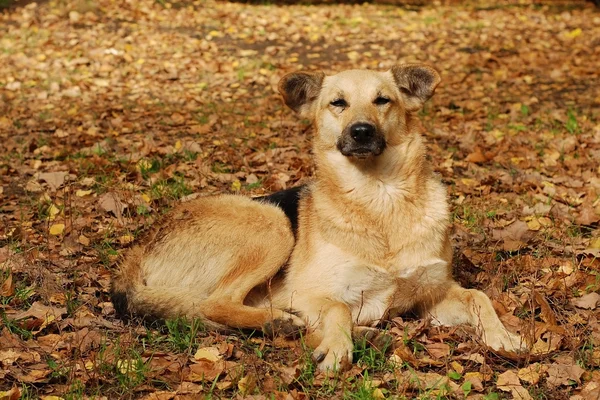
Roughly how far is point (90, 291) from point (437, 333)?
→ 235cm

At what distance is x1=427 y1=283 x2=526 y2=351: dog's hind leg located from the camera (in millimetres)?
3893

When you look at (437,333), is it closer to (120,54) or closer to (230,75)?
(230,75)

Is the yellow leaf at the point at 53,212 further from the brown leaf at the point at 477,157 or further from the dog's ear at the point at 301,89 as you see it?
the brown leaf at the point at 477,157

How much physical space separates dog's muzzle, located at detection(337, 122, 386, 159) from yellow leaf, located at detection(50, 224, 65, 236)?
2593 mm

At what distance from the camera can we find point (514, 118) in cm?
883

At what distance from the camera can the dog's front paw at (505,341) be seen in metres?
3.83

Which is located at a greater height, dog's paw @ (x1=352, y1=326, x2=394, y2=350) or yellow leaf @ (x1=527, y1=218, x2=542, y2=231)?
dog's paw @ (x1=352, y1=326, x2=394, y2=350)

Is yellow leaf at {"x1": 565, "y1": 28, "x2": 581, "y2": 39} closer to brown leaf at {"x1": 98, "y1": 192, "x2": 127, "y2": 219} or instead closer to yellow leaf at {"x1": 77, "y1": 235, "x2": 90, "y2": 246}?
brown leaf at {"x1": 98, "y1": 192, "x2": 127, "y2": 219}

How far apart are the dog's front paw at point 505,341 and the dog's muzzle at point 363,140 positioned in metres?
1.34

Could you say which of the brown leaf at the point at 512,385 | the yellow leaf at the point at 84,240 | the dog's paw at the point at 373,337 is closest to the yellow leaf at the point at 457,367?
the brown leaf at the point at 512,385

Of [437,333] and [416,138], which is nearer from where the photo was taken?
[437,333]

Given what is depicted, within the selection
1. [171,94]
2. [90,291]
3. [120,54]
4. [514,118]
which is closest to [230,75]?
[171,94]

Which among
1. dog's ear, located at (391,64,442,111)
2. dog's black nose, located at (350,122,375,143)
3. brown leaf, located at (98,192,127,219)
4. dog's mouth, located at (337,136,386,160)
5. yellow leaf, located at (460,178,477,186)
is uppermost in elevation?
dog's ear, located at (391,64,442,111)

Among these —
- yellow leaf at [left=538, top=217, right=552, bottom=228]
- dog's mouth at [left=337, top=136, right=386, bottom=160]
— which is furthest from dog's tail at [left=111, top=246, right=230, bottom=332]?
yellow leaf at [left=538, top=217, right=552, bottom=228]
